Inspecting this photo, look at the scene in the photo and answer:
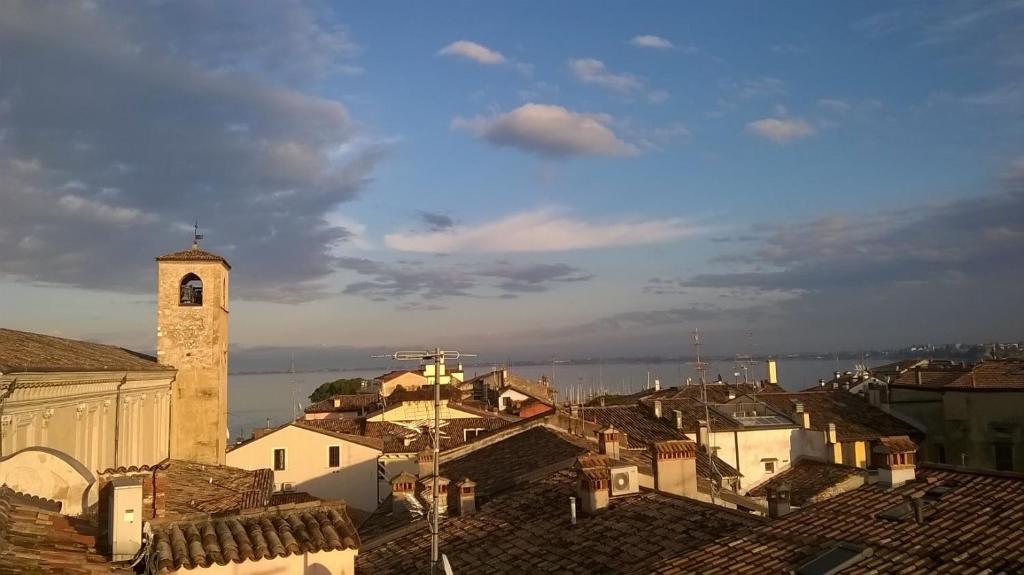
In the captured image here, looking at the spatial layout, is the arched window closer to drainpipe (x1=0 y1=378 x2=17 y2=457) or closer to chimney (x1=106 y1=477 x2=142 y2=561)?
drainpipe (x1=0 y1=378 x2=17 y2=457)

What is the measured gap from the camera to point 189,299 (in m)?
33.2

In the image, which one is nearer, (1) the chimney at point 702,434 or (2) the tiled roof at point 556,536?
(2) the tiled roof at point 556,536

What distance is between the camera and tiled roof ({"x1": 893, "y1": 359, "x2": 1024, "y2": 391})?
1208 inches

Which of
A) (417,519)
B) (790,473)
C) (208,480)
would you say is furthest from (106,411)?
(790,473)

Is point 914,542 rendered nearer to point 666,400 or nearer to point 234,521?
point 234,521

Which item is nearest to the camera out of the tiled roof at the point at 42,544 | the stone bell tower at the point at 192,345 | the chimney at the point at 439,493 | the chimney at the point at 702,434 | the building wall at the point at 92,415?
the tiled roof at the point at 42,544

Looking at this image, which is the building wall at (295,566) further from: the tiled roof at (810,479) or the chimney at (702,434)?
the chimney at (702,434)

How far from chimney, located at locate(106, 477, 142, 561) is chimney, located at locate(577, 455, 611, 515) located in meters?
7.54

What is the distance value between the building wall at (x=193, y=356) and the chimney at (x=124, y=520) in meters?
25.7

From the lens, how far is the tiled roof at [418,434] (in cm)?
3334

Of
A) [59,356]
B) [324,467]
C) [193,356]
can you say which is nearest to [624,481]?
[59,356]

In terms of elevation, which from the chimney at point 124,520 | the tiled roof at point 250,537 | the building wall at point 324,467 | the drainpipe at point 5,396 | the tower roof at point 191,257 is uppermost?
the tower roof at point 191,257

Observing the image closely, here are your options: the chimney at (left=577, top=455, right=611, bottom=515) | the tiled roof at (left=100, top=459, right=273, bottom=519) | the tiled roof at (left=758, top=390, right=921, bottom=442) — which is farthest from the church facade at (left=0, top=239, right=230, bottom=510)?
the tiled roof at (left=758, top=390, right=921, bottom=442)

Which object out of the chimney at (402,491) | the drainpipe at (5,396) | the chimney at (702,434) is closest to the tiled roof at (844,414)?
the chimney at (702,434)
